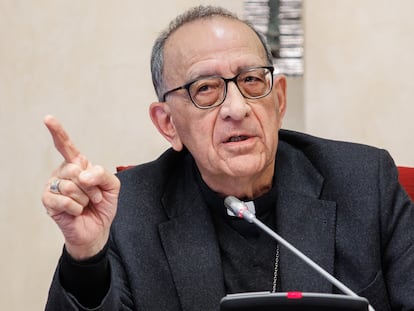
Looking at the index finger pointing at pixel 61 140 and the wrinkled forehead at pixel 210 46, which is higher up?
the wrinkled forehead at pixel 210 46

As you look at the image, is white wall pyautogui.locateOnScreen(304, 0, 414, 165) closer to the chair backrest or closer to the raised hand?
the chair backrest

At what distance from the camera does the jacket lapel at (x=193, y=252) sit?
1.63 meters

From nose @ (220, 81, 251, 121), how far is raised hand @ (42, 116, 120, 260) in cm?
39

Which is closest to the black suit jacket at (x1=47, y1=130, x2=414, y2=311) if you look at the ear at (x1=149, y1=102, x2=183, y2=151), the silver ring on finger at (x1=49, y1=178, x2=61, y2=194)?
the ear at (x1=149, y1=102, x2=183, y2=151)

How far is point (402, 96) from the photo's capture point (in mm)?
2205

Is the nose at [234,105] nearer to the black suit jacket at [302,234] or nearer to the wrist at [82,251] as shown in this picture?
the black suit jacket at [302,234]

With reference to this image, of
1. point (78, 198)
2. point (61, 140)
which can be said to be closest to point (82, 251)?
point (78, 198)

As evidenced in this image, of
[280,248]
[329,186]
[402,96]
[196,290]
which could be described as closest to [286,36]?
[402,96]

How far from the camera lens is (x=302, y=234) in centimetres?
169

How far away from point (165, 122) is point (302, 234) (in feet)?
1.51

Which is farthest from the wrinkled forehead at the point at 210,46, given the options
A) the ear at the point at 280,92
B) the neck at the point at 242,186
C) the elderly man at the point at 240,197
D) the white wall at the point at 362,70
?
the white wall at the point at 362,70

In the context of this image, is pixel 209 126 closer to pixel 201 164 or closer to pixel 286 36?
pixel 201 164

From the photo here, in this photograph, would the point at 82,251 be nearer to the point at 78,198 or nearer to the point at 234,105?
the point at 78,198

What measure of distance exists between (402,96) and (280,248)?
77 cm
